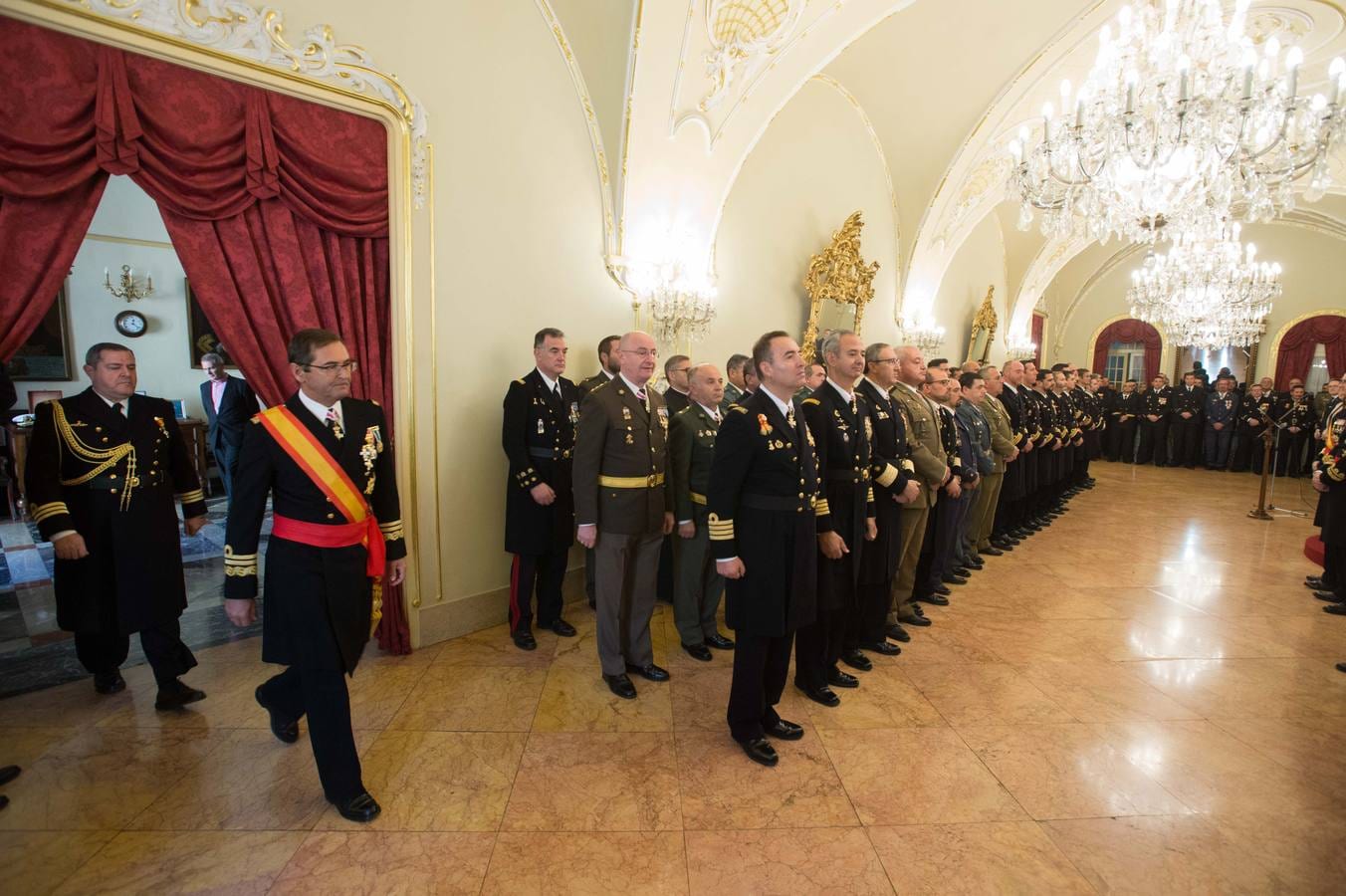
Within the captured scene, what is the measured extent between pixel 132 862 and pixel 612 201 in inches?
162

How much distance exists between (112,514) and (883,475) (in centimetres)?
349

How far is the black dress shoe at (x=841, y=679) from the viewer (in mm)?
3107

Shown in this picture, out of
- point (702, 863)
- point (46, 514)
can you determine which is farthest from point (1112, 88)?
point (46, 514)

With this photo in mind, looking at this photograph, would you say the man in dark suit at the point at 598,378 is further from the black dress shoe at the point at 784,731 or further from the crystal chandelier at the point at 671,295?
the black dress shoe at the point at 784,731

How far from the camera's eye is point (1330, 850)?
207 cm

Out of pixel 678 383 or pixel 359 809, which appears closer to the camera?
pixel 359 809

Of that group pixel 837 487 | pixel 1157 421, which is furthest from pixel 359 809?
pixel 1157 421

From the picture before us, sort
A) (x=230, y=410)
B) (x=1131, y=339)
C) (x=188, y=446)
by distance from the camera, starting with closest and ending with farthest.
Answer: (x=230, y=410), (x=188, y=446), (x=1131, y=339)

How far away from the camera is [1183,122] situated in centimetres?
477

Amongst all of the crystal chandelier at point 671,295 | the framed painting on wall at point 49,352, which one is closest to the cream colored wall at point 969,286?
the crystal chandelier at point 671,295

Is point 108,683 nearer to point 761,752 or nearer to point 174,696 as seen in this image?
point 174,696

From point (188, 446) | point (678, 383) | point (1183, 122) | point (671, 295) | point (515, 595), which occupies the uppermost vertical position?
point (1183, 122)

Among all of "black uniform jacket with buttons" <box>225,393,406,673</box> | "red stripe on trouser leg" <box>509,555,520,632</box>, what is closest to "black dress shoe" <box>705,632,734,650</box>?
"red stripe on trouser leg" <box>509,555,520,632</box>

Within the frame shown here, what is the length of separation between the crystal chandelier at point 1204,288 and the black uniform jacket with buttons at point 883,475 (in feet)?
28.7
